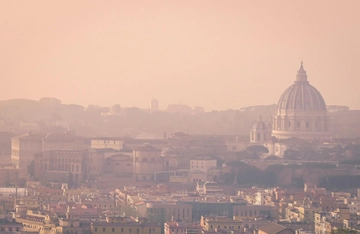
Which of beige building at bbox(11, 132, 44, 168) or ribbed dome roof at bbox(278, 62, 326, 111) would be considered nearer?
beige building at bbox(11, 132, 44, 168)

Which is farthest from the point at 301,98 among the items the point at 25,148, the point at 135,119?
the point at 25,148

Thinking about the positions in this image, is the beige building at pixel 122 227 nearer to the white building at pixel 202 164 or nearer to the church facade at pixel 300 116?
the white building at pixel 202 164

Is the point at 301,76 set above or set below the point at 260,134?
above

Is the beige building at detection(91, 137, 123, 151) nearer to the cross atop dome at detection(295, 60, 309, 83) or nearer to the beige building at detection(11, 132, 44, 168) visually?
the beige building at detection(11, 132, 44, 168)

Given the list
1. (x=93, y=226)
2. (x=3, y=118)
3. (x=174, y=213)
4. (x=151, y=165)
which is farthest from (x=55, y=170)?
(x=3, y=118)

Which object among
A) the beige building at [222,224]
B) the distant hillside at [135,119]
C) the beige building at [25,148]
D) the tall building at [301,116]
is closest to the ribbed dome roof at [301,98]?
the tall building at [301,116]

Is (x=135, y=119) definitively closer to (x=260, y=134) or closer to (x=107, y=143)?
(x=260, y=134)

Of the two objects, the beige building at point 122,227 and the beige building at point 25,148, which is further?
the beige building at point 25,148

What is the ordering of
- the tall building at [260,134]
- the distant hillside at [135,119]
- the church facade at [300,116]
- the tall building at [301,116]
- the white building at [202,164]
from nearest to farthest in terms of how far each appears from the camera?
the white building at [202,164] → the tall building at [260,134] → the church facade at [300,116] → the tall building at [301,116] → the distant hillside at [135,119]

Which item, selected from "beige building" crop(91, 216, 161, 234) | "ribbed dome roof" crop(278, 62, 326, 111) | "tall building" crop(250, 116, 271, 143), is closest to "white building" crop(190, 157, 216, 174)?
"tall building" crop(250, 116, 271, 143)
